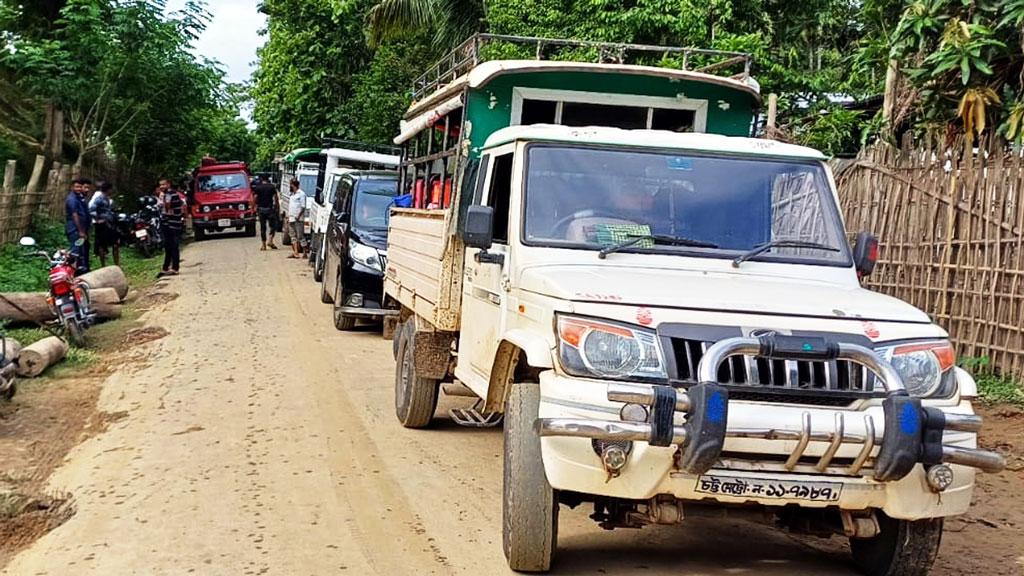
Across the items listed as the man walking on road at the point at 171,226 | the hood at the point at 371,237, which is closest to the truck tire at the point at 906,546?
the hood at the point at 371,237

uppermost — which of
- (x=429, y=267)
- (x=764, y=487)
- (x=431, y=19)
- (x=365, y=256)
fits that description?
(x=431, y=19)

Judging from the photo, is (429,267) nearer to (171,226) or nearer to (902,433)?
(902,433)

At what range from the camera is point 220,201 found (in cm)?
2958

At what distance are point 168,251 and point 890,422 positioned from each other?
56.1ft

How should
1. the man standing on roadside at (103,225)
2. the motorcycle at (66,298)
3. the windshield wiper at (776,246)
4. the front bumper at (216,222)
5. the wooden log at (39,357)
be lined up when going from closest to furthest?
1. the windshield wiper at (776,246)
2. the wooden log at (39,357)
3. the motorcycle at (66,298)
4. the man standing on roadside at (103,225)
5. the front bumper at (216,222)

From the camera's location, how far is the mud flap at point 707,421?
4039 millimetres

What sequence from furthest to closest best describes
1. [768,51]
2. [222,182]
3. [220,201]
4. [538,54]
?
[222,182] → [220,201] → [768,51] → [538,54]

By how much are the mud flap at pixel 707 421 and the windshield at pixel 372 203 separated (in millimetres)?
9801

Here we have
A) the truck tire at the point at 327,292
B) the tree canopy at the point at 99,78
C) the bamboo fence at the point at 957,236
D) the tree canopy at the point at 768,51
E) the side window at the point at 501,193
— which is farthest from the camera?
the tree canopy at the point at 99,78

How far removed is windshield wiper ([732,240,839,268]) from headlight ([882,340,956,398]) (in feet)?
3.79

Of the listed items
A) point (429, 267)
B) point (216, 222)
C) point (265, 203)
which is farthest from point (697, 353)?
point (216, 222)

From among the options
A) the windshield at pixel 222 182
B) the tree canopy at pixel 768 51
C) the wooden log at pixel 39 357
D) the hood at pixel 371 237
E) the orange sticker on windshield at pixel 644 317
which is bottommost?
the wooden log at pixel 39 357

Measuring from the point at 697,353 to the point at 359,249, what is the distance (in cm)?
901

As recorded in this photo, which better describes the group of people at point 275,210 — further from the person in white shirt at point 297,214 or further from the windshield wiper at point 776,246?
the windshield wiper at point 776,246
